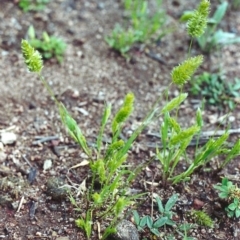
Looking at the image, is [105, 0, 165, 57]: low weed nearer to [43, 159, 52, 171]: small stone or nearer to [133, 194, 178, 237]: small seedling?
[43, 159, 52, 171]: small stone

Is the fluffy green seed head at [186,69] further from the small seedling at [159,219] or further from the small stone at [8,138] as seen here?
the small stone at [8,138]

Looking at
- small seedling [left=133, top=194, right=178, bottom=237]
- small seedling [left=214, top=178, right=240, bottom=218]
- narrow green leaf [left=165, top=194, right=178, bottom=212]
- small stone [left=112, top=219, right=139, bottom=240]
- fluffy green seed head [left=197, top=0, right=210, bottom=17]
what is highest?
fluffy green seed head [left=197, top=0, right=210, bottom=17]

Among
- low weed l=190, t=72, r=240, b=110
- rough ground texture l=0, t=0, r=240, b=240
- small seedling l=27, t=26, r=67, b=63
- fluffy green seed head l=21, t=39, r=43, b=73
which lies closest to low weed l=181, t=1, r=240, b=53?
rough ground texture l=0, t=0, r=240, b=240

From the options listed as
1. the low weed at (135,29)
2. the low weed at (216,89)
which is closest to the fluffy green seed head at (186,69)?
the low weed at (216,89)

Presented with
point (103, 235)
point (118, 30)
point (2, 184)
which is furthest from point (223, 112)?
point (2, 184)

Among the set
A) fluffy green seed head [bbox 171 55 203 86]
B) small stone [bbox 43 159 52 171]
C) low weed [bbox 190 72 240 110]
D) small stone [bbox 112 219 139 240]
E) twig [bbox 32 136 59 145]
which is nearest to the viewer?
fluffy green seed head [bbox 171 55 203 86]

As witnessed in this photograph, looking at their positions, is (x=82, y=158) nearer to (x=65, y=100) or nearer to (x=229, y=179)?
(x=65, y=100)
